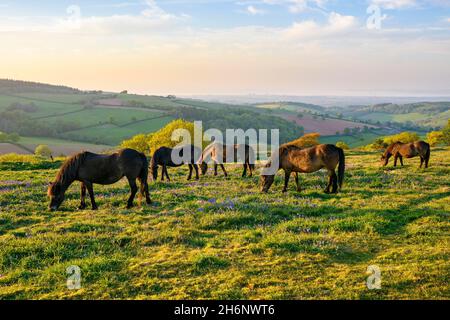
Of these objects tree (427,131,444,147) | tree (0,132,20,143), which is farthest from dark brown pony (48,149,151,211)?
tree (0,132,20,143)

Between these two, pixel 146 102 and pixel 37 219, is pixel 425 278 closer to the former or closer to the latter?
pixel 37 219

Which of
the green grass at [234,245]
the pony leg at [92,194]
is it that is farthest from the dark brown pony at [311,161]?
the pony leg at [92,194]

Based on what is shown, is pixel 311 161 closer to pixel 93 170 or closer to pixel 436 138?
pixel 93 170

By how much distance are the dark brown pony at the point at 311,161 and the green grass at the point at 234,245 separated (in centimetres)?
86

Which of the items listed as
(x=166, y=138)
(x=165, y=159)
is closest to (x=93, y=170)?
(x=165, y=159)

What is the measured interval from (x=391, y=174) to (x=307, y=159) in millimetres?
7385

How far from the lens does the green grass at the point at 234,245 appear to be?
6.98 meters

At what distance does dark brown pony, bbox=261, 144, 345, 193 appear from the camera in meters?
15.2

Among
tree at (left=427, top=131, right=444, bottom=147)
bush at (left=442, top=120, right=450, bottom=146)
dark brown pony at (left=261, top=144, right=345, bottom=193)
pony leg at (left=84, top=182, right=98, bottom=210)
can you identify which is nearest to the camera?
pony leg at (left=84, top=182, right=98, bottom=210)

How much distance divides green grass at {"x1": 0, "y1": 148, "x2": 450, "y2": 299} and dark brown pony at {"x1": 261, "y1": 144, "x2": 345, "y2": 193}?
0.86 meters

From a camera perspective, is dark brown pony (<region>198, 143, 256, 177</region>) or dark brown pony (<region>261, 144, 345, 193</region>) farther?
dark brown pony (<region>198, 143, 256, 177</region>)

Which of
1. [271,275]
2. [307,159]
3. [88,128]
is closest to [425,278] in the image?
[271,275]

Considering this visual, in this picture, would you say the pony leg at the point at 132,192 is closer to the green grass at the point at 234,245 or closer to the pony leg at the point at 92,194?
the green grass at the point at 234,245

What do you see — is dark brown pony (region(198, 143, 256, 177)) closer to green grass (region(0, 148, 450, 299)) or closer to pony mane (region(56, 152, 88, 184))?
green grass (region(0, 148, 450, 299))
